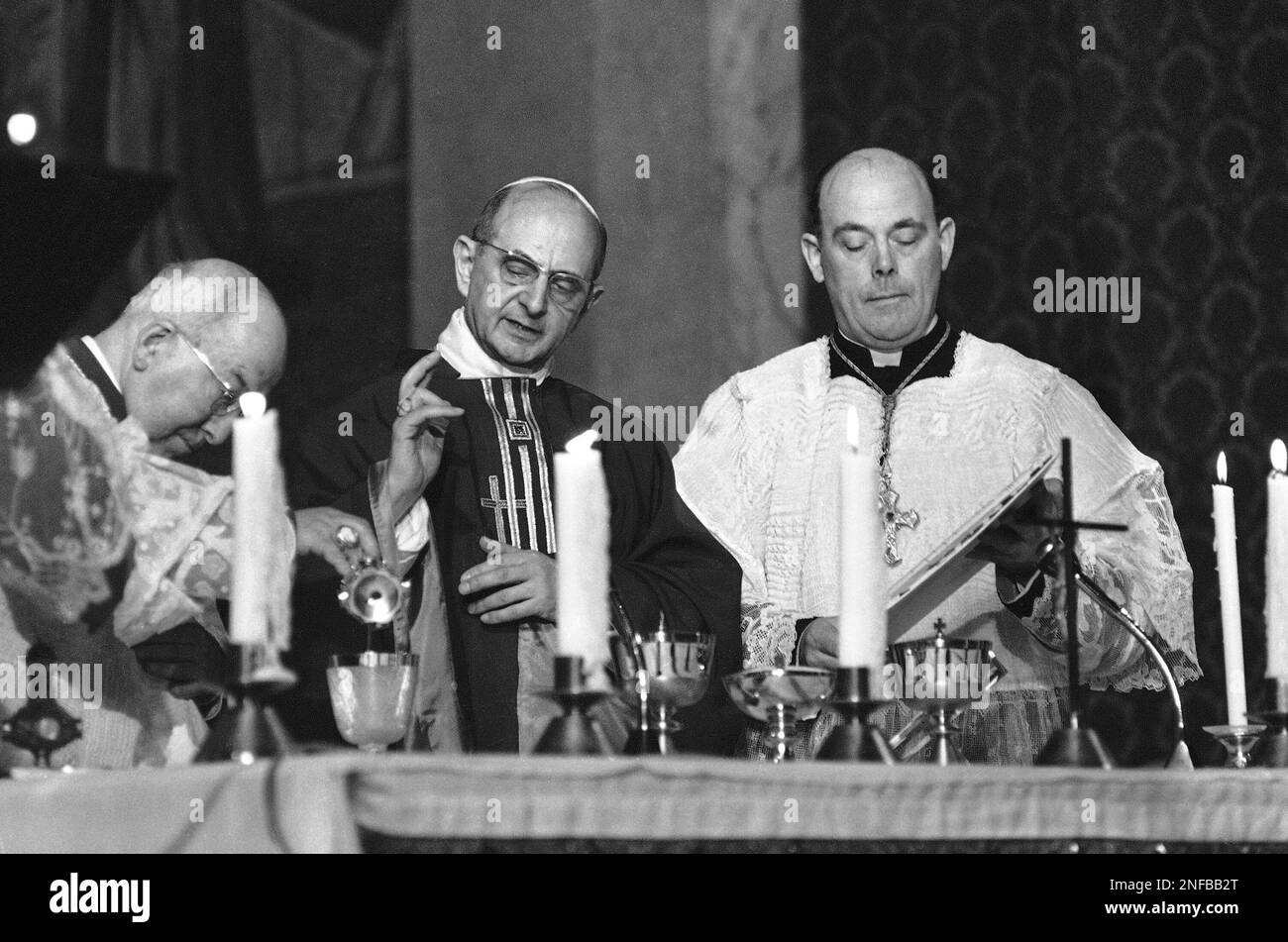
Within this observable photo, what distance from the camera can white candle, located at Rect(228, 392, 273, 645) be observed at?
2467 mm

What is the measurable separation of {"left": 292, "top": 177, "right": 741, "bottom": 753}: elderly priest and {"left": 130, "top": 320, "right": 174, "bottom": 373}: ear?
0.36 metres

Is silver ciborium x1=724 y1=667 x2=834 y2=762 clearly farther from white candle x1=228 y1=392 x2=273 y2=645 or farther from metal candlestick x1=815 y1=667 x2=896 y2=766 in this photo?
white candle x1=228 y1=392 x2=273 y2=645

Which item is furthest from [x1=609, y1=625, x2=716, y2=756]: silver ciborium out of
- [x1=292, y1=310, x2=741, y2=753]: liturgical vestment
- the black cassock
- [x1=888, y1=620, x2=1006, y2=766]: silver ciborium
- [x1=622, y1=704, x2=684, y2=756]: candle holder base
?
the black cassock

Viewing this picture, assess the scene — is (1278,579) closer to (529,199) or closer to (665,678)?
(665,678)

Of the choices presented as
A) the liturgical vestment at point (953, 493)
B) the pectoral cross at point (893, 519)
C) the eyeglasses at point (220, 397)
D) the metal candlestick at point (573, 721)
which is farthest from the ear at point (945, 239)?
the metal candlestick at point (573, 721)

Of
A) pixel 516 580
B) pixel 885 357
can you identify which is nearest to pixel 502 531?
pixel 516 580


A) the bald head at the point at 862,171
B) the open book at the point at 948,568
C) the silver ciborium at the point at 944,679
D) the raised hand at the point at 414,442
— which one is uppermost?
the bald head at the point at 862,171

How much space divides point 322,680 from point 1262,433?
229 cm

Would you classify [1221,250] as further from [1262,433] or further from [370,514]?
[370,514]

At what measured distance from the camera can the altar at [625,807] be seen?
2.27 metres

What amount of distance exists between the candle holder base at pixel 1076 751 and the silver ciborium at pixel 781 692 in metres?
0.34

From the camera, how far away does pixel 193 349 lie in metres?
4.28

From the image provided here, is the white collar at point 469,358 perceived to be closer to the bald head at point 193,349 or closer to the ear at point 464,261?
the ear at point 464,261
